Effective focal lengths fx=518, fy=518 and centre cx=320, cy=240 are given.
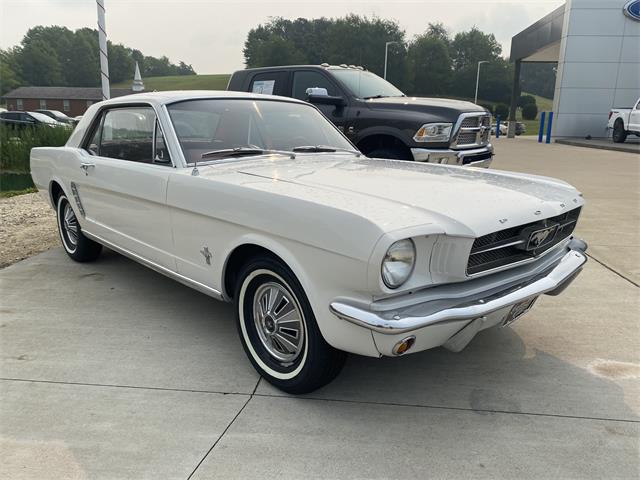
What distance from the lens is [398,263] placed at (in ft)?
7.42

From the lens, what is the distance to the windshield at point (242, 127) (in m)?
3.53

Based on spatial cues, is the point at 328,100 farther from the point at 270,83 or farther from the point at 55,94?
the point at 55,94

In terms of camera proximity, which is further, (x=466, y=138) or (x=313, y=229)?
(x=466, y=138)

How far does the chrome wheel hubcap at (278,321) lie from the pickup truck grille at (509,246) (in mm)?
914

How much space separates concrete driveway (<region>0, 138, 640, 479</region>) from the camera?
2244mm

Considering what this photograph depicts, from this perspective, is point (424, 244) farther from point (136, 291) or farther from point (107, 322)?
point (136, 291)

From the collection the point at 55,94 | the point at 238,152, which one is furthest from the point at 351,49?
the point at 238,152

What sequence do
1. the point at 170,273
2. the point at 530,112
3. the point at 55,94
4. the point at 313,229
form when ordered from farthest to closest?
the point at 55,94 < the point at 530,112 < the point at 170,273 < the point at 313,229

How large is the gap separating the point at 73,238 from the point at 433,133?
4248 mm

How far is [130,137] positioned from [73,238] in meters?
1.61

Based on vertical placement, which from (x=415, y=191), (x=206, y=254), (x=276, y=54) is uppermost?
(x=276, y=54)

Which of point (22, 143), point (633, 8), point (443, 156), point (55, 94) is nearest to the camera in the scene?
point (443, 156)

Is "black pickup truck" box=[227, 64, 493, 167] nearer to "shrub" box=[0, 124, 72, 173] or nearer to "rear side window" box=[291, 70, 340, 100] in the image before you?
"rear side window" box=[291, 70, 340, 100]

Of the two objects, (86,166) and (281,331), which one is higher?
(86,166)
